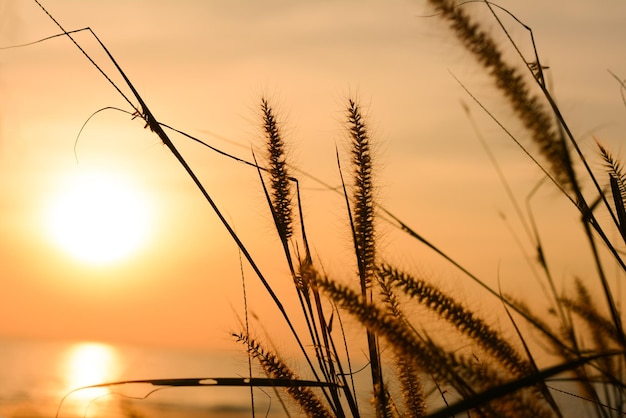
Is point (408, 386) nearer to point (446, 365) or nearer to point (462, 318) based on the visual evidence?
point (462, 318)

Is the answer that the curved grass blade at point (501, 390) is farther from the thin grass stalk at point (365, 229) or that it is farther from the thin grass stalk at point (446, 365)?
the thin grass stalk at point (365, 229)

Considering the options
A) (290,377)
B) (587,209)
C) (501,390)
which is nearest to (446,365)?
(501,390)

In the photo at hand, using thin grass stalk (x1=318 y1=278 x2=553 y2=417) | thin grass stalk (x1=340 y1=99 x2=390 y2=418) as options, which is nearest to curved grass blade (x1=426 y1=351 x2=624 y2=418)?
thin grass stalk (x1=318 y1=278 x2=553 y2=417)

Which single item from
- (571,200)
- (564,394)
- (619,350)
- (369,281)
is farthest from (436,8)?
(564,394)

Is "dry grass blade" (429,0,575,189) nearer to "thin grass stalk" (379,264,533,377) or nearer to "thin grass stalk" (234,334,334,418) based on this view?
"thin grass stalk" (379,264,533,377)

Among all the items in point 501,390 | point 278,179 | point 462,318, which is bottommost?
point 501,390

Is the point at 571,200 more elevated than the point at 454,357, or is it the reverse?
the point at 571,200

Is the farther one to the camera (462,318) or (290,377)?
(290,377)

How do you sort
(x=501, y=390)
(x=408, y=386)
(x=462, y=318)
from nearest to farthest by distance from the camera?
(x=501, y=390) → (x=462, y=318) → (x=408, y=386)

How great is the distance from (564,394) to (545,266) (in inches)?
15.8

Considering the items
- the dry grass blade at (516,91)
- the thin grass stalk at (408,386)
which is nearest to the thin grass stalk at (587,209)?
the dry grass blade at (516,91)

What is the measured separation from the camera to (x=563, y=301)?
1.22 m

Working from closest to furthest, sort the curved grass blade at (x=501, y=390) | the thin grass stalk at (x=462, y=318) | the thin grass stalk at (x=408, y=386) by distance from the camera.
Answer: the curved grass blade at (x=501, y=390) → the thin grass stalk at (x=462, y=318) → the thin grass stalk at (x=408, y=386)

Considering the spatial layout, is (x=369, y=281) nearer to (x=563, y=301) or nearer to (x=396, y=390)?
(x=396, y=390)
